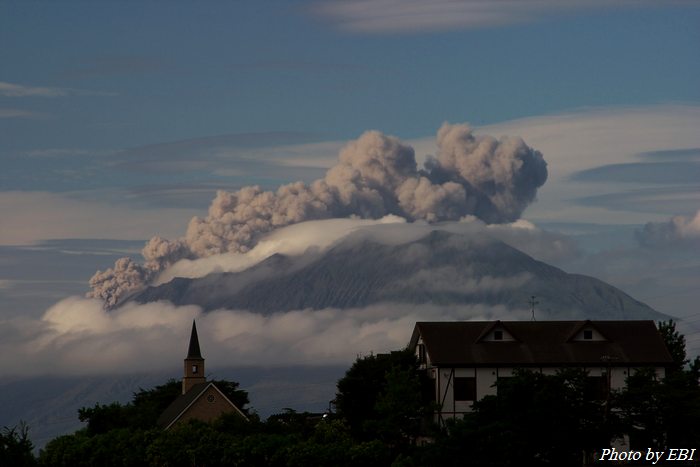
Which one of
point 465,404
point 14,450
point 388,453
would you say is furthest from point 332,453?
point 14,450

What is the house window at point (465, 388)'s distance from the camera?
9544 cm

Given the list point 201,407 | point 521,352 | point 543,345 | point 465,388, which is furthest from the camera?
point 201,407

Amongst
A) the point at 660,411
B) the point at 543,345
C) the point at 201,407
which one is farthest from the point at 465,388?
the point at 201,407

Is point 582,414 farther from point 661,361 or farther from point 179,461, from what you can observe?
point 179,461

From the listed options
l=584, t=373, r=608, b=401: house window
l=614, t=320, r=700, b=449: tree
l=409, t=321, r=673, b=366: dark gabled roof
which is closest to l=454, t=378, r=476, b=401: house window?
l=409, t=321, r=673, b=366: dark gabled roof

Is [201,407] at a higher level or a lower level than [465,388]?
higher

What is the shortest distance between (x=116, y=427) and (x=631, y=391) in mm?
52467

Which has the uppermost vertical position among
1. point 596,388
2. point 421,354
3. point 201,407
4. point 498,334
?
point 498,334

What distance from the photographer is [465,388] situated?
95.6 meters

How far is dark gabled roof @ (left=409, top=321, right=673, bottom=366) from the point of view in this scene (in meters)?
96.1

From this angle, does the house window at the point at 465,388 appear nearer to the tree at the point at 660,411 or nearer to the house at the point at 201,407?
the tree at the point at 660,411

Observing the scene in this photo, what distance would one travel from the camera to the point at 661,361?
96750 millimetres

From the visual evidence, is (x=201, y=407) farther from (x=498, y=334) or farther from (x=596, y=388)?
(x=596, y=388)

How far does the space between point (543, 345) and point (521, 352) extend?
199 cm
